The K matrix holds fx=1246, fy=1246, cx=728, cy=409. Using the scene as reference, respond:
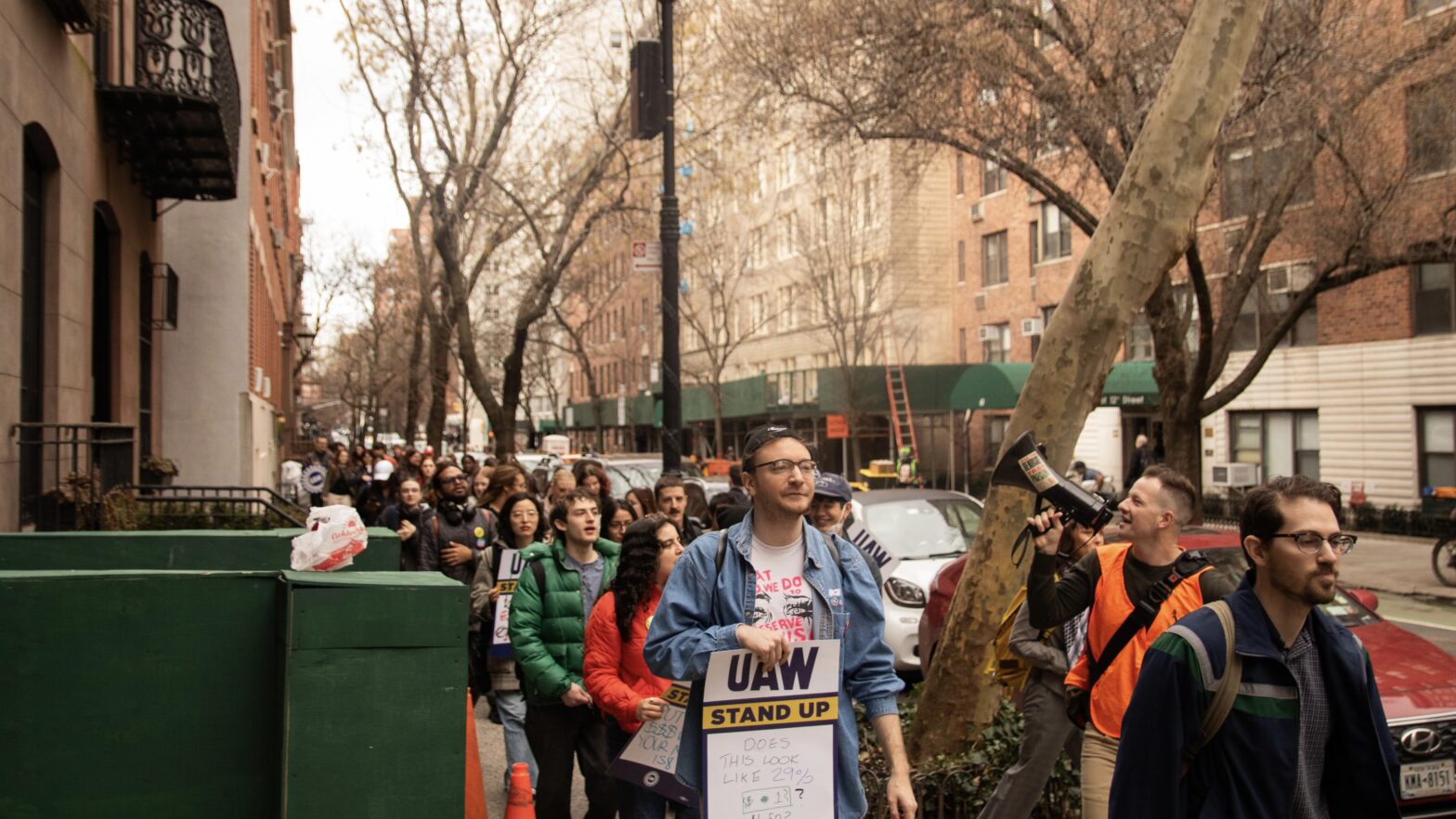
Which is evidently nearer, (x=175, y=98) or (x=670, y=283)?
(x=175, y=98)

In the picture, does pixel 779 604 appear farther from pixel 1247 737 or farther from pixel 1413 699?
pixel 1413 699

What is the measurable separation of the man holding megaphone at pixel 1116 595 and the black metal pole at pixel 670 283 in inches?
341

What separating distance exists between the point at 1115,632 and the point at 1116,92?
1220cm

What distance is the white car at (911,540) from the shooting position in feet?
34.9

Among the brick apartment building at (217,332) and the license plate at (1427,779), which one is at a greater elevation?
the brick apartment building at (217,332)

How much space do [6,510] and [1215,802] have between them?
27.1ft

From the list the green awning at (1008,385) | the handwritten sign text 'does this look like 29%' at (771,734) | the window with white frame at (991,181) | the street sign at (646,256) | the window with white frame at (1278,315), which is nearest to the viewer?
the handwritten sign text 'does this look like 29%' at (771,734)

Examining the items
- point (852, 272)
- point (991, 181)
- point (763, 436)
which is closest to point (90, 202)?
point (763, 436)

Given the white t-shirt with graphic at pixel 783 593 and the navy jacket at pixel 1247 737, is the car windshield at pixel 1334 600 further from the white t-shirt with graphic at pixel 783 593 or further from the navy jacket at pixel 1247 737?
the navy jacket at pixel 1247 737

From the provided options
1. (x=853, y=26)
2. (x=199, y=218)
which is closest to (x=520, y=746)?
(x=853, y=26)

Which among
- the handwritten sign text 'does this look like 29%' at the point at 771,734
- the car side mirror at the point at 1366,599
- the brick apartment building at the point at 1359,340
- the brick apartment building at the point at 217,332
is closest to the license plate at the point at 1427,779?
the car side mirror at the point at 1366,599

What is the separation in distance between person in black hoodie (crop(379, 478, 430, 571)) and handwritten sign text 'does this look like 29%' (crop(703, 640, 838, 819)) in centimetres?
520

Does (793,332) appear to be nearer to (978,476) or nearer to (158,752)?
(978,476)

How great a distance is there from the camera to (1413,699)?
6.05 meters
